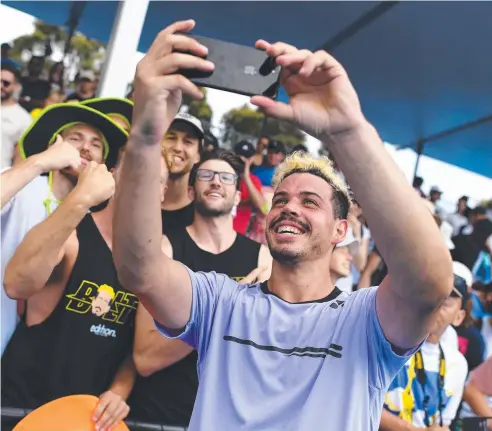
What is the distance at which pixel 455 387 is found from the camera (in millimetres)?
3117

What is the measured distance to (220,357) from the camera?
5.58ft

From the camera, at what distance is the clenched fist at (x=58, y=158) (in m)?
2.34

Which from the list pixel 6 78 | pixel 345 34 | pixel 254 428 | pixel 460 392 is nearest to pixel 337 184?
pixel 254 428

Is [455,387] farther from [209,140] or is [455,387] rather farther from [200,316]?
[209,140]

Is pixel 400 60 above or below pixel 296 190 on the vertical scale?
above

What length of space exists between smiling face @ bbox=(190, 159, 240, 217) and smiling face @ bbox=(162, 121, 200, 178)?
18cm

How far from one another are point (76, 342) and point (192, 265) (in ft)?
2.22

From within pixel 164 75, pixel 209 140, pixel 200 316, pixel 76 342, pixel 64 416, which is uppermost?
pixel 209 140

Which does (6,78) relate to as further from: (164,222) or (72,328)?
(72,328)

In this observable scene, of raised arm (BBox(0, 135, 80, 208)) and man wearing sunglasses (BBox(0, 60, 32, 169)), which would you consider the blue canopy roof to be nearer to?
man wearing sunglasses (BBox(0, 60, 32, 169))

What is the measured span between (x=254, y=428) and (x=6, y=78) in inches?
162

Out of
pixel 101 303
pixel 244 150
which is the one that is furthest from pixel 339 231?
pixel 244 150

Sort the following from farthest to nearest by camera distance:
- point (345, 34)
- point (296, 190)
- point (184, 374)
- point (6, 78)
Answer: point (345, 34)
point (6, 78)
point (184, 374)
point (296, 190)

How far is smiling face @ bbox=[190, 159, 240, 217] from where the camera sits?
3.14 metres
